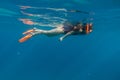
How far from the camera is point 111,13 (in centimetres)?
2730

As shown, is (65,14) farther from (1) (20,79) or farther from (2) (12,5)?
(1) (20,79)

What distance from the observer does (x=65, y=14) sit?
25562 millimetres

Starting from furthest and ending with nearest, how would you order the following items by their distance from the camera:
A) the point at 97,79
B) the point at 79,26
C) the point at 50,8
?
1. the point at 97,79
2. the point at 50,8
3. the point at 79,26

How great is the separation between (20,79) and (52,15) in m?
37.7

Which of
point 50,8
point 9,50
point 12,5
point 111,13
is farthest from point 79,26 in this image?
point 9,50

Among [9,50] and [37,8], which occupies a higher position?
[37,8]

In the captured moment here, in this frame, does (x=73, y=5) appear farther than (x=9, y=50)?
No

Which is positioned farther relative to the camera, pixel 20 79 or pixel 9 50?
pixel 9 50

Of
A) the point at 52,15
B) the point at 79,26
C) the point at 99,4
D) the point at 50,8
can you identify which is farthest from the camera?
the point at 52,15

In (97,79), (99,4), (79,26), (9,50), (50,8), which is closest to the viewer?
(79,26)

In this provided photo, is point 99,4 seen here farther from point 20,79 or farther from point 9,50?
point 9,50

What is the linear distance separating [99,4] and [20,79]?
4265 centimetres

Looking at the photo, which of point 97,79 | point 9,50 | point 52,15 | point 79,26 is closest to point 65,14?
point 52,15

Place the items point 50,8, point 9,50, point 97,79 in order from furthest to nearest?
point 9,50, point 97,79, point 50,8
